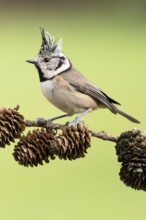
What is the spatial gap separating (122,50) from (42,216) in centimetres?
924

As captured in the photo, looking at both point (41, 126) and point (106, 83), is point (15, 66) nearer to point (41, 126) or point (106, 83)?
point (106, 83)

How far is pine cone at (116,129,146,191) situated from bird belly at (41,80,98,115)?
37.1 inches

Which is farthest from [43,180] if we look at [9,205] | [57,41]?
[57,41]

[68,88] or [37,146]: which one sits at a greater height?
[68,88]

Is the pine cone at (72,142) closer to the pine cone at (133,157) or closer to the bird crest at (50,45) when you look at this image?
the pine cone at (133,157)

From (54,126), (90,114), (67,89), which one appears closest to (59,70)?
(67,89)

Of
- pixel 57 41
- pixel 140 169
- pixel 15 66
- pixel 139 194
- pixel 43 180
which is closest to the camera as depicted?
pixel 140 169

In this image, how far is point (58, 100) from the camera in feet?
11.6

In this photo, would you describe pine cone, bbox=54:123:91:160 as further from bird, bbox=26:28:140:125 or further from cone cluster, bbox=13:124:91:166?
bird, bbox=26:28:140:125

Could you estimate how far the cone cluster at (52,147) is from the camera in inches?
101

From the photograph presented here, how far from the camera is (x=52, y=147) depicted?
2584mm

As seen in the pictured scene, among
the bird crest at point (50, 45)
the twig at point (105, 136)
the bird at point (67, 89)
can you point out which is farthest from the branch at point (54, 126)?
the bird at point (67, 89)

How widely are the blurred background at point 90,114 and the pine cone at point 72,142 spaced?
159 inches

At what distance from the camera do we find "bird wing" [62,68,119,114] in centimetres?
358
